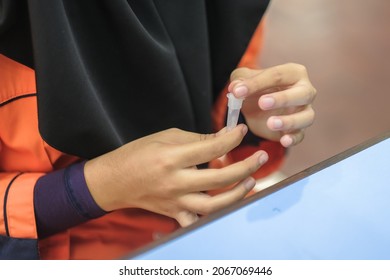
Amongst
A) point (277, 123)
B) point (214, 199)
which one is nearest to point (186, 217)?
point (214, 199)

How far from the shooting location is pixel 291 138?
0.55 meters

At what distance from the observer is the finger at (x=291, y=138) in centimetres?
55

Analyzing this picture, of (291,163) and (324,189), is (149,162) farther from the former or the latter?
(291,163)

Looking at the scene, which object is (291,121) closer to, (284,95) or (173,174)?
(284,95)

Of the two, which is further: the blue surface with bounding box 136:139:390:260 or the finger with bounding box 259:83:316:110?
the finger with bounding box 259:83:316:110

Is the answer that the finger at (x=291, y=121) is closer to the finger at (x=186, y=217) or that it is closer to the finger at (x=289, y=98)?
the finger at (x=289, y=98)

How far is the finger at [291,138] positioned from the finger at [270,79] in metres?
0.06

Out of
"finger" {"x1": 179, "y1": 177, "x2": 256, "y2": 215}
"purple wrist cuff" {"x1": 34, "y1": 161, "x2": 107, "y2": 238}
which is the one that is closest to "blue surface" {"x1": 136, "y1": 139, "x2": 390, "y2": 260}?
"finger" {"x1": 179, "y1": 177, "x2": 256, "y2": 215}

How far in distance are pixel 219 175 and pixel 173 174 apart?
0.05 meters

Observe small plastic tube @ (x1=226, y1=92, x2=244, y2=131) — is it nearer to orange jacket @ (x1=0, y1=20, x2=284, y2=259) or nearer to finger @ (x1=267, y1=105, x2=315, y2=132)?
finger @ (x1=267, y1=105, x2=315, y2=132)

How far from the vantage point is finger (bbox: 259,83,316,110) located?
20.2 inches

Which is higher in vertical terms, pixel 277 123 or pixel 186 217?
pixel 277 123

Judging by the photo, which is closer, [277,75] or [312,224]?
[312,224]

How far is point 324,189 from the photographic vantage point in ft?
1.47
